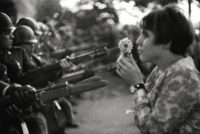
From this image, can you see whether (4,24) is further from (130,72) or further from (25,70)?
(130,72)

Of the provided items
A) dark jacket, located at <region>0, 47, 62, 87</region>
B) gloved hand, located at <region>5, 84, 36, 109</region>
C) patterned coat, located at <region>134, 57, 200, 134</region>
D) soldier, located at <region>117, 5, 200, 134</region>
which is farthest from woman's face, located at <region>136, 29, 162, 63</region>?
dark jacket, located at <region>0, 47, 62, 87</region>

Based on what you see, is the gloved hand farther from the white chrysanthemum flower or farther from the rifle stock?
the white chrysanthemum flower

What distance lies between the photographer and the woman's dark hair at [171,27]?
247cm

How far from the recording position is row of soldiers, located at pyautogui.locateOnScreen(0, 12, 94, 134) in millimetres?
4027

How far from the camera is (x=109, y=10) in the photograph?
12.7 metres

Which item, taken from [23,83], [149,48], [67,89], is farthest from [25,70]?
[149,48]

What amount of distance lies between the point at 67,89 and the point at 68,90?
1cm

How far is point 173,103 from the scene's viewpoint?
2385mm

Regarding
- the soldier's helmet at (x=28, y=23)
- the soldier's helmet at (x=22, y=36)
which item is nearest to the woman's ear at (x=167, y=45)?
the soldier's helmet at (x=22, y=36)

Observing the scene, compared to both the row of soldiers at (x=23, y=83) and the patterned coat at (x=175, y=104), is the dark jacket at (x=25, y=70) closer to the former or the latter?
the row of soldiers at (x=23, y=83)

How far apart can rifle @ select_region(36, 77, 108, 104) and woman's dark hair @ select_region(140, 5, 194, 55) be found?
1012 millimetres

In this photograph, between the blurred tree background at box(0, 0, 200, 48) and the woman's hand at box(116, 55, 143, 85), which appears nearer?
the woman's hand at box(116, 55, 143, 85)

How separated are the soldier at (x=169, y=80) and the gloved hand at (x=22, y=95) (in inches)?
58.4

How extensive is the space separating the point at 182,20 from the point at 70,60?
495cm
